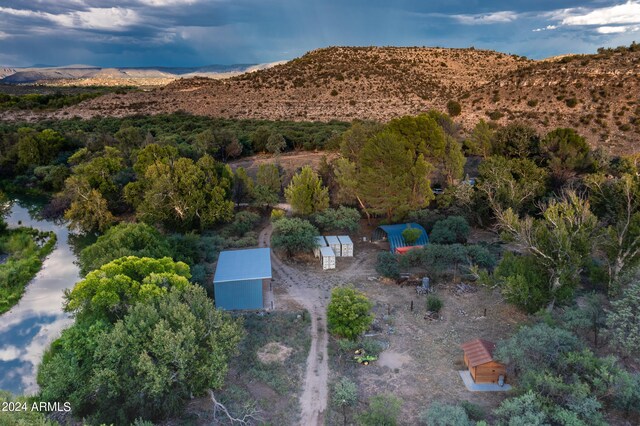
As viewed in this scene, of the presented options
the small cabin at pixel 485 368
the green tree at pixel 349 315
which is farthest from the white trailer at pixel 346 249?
the small cabin at pixel 485 368

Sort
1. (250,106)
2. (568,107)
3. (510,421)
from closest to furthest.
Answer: (510,421) → (568,107) → (250,106)

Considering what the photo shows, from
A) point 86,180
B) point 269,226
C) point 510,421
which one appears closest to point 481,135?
point 269,226

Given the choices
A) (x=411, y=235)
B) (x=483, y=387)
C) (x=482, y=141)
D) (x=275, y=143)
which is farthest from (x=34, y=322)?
(x=482, y=141)

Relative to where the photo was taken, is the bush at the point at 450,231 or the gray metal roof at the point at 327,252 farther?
the bush at the point at 450,231

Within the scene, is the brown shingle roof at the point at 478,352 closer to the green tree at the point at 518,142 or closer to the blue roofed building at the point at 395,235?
the blue roofed building at the point at 395,235

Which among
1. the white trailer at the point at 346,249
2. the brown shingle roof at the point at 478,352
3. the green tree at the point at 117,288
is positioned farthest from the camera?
the white trailer at the point at 346,249

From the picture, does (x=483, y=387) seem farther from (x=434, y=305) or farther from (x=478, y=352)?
(x=434, y=305)

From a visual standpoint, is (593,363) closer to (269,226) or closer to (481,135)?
(269,226)

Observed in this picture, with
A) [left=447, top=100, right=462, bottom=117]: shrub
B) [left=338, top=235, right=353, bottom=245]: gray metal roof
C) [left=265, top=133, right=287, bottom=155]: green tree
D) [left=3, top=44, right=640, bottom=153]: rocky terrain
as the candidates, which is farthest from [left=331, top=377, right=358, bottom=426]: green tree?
[left=447, top=100, right=462, bottom=117]: shrub
